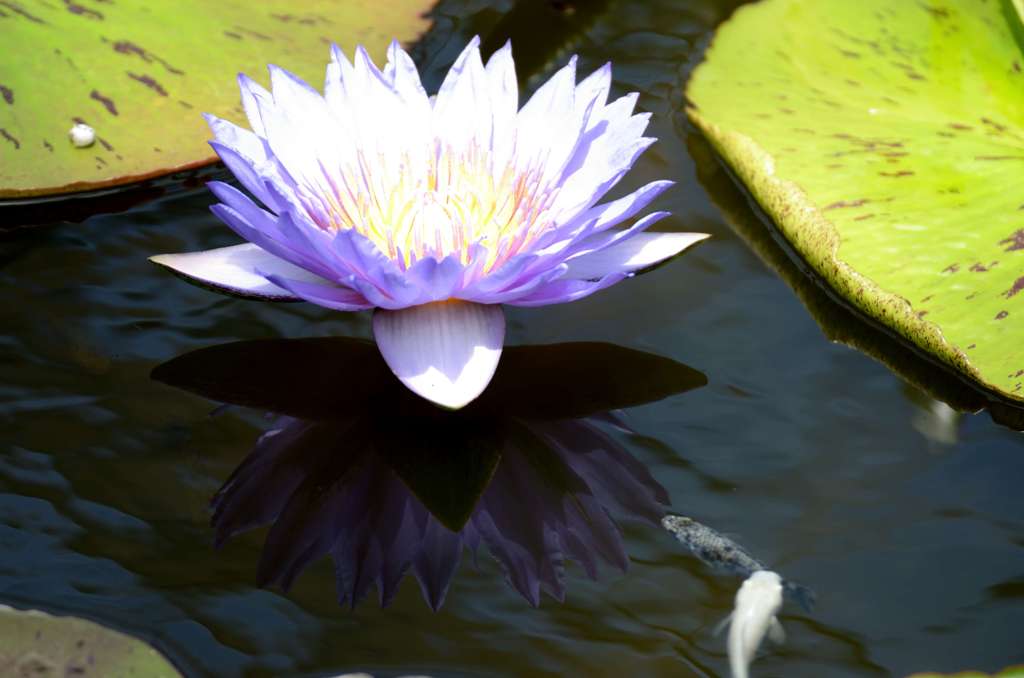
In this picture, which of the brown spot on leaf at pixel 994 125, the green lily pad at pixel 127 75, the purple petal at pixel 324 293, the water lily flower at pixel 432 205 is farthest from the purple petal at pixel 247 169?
the brown spot on leaf at pixel 994 125

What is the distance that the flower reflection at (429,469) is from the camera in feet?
4.64

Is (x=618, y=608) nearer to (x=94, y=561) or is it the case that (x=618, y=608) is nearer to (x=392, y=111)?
(x=94, y=561)

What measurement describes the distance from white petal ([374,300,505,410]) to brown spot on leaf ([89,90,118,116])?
827 millimetres

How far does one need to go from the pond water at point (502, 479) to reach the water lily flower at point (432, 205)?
16 cm

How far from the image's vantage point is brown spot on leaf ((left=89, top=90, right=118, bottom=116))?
6.71ft

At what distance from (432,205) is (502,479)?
403mm

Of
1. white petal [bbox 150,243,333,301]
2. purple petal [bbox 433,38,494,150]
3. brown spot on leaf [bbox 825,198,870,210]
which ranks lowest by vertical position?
brown spot on leaf [bbox 825,198,870,210]

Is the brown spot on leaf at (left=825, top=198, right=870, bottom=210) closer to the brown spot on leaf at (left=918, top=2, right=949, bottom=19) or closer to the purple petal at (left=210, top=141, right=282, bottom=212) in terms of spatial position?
the brown spot on leaf at (left=918, top=2, right=949, bottom=19)

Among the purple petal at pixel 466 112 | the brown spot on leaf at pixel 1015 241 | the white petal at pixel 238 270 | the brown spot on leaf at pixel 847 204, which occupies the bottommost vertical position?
the brown spot on leaf at pixel 847 204

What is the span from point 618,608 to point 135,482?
0.69 meters

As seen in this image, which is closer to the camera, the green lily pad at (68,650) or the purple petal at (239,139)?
the green lily pad at (68,650)

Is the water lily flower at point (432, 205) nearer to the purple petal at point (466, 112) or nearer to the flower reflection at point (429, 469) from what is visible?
the purple petal at point (466, 112)

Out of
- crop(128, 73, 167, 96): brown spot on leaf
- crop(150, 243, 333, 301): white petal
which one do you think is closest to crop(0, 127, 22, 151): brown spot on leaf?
crop(128, 73, 167, 96): brown spot on leaf

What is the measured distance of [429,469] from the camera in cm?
153
